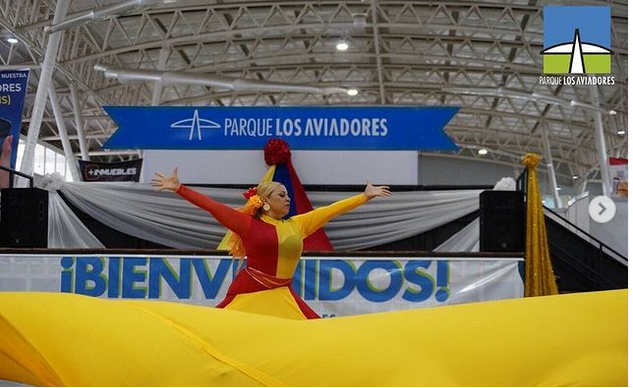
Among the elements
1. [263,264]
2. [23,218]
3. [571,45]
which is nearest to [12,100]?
[23,218]

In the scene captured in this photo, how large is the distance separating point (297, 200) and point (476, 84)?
24.7 meters

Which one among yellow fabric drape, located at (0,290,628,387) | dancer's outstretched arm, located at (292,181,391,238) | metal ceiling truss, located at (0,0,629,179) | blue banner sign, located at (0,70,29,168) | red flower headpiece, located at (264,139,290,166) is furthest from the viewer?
metal ceiling truss, located at (0,0,629,179)

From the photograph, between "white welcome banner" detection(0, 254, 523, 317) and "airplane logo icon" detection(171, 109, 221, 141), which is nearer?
"white welcome banner" detection(0, 254, 523, 317)

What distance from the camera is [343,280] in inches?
240

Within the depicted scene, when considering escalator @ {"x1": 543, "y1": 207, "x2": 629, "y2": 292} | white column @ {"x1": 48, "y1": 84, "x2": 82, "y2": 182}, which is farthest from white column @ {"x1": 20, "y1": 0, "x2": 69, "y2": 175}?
escalator @ {"x1": 543, "y1": 207, "x2": 629, "y2": 292}

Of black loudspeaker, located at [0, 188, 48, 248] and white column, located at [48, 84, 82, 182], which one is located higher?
white column, located at [48, 84, 82, 182]

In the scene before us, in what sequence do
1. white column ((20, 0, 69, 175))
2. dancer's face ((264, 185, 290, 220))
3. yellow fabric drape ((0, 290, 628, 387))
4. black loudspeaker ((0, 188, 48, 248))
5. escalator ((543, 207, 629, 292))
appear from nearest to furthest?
1. yellow fabric drape ((0, 290, 628, 387))
2. dancer's face ((264, 185, 290, 220))
3. black loudspeaker ((0, 188, 48, 248))
4. escalator ((543, 207, 629, 292))
5. white column ((20, 0, 69, 175))

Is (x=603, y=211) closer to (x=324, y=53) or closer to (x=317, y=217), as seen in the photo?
(x=317, y=217)

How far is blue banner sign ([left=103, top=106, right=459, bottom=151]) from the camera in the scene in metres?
7.46

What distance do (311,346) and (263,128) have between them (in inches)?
247

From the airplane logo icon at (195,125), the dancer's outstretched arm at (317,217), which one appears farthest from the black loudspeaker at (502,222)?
the airplane logo icon at (195,125)

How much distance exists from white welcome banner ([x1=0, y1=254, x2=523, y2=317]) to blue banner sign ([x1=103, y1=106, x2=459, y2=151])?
1700 millimetres

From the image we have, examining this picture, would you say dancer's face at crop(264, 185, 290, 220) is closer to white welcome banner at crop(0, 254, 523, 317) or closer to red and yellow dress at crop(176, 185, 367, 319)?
red and yellow dress at crop(176, 185, 367, 319)

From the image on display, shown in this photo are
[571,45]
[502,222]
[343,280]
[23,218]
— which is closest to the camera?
[343,280]
